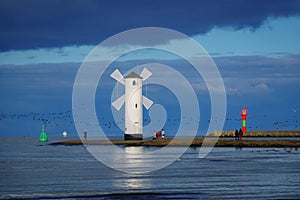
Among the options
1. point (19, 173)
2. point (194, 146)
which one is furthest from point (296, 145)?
point (19, 173)

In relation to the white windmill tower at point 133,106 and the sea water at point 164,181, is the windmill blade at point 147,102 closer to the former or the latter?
the white windmill tower at point 133,106

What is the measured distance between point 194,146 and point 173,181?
3666cm

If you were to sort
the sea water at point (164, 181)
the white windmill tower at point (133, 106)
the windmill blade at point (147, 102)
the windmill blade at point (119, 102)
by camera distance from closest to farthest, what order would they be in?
the sea water at point (164, 181) < the white windmill tower at point (133, 106) < the windmill blade at point (119, 102) < the windmill blade at point (147, 102)

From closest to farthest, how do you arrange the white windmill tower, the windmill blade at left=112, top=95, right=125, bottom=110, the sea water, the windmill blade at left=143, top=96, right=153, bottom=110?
1. the sea water
2. the white windmill tower
3. the windmill blade at left=112, top=95, right=125, bottom=110
4. the windmill blade at left=143, top=96, right=153, bottom=110

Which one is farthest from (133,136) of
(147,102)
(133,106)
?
(147,102)

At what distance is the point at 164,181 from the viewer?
3177 cm

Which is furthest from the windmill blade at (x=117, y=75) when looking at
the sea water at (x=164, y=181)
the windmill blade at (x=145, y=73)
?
the sea water at (x=164, y=181)

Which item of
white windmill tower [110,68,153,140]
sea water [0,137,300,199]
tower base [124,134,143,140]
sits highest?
white windmill tower [110,68,153,140]

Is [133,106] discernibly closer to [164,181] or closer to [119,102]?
[119,102]

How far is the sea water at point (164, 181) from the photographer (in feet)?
86.2

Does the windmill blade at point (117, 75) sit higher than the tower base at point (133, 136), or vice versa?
the windmill blade at point (117, 75)

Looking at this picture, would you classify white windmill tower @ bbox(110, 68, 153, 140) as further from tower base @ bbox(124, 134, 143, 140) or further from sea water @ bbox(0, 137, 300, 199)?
sea water @ bbox(0, 137, 300, 199)

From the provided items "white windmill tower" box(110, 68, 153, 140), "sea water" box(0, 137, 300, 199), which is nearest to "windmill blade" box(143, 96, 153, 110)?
"white windmill tower" box(110, 68, 153, 140)

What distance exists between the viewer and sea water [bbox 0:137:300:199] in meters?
26.3
